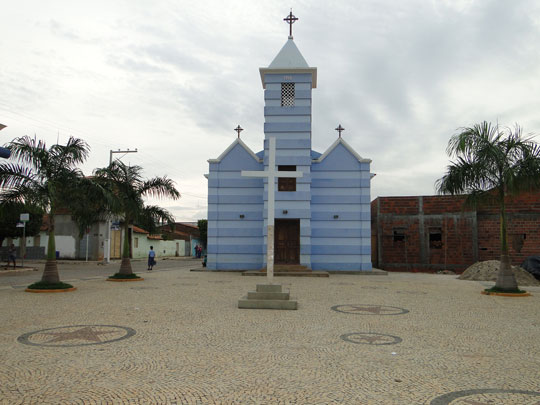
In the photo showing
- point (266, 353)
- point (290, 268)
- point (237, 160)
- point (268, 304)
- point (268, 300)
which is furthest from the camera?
point (237, 160)

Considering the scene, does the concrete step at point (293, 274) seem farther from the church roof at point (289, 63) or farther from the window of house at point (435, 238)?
the church roof at point (289, 63)

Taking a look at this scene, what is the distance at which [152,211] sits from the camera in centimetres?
2025

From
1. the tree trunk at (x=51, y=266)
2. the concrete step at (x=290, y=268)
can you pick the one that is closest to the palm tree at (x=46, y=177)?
the tree trunk at (x=51, y=266)

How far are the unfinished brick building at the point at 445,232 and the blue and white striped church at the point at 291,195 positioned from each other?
403 centimetres

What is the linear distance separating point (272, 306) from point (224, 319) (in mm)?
1752

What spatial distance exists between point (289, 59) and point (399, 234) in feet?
39.7

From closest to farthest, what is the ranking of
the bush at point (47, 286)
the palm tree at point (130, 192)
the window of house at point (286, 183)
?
the bush at point (47, 286) → the palm tree at point (130, 192) → the window of house at point (286, 183)

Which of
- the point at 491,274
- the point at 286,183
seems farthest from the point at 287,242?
the point at 491,274

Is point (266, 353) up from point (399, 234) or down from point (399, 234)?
down

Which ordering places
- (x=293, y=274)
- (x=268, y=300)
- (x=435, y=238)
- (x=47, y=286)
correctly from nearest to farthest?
(x=268, y=300)
(x=47, y=286)
(x=293, y=274)
(x=435, y=238)

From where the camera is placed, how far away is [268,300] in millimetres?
Result: 10875

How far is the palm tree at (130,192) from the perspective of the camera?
60.8 feet

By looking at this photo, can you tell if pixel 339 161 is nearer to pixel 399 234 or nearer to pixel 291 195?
pixel 291 195

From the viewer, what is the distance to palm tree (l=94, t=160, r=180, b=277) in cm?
1853
